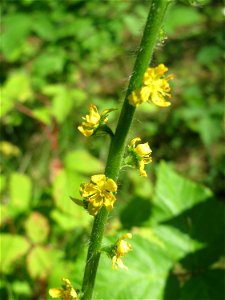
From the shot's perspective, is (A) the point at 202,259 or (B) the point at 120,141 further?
(A) the point at 202,259

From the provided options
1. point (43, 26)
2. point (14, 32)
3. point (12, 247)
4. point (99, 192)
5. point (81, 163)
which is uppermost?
point (43, 26)

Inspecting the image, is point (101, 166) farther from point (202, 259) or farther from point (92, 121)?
point (92, 121)

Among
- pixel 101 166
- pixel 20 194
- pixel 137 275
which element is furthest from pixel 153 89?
pixel 101 166

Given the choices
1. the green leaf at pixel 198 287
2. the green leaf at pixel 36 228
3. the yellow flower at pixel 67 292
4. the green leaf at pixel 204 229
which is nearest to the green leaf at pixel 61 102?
the green leaf at pixel 36 228

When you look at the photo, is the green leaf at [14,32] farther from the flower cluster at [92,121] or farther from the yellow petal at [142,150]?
the yellow petal at [142,150]

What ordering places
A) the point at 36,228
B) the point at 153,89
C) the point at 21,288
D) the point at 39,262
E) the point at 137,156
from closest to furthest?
the point at 153,89
the point at 137,156
the point at 39,262
the point at 36,228
the point at 21,288

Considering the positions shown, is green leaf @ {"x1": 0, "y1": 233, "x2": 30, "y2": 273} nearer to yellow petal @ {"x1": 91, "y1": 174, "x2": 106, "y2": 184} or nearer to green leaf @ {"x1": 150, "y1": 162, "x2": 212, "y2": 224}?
green leaf @ {"x1": 150, "y1": 162, "x2": 212, "y2": 224}

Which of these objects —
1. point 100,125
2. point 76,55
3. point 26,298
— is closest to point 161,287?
point 100,125
